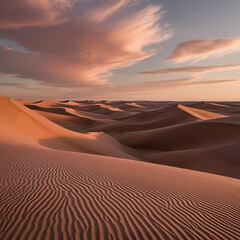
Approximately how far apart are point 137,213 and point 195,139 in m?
16.6

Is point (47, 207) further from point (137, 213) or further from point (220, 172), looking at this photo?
point (220, 172)

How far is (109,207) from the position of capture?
2963mm

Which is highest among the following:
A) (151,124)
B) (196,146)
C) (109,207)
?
(109,207)

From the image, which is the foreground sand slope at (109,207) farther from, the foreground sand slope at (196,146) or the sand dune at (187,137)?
the sand dune at (187,137)

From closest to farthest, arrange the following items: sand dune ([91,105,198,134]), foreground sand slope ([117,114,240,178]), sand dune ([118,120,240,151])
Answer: foreground sand slope ([117,114,240,178]), sand dune ([118,120,240,151]), sand dune ([91,105,198,134])

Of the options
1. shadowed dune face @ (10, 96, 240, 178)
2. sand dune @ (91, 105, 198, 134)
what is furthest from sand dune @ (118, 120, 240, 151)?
sand dune @ (91, 105, 198, 134)

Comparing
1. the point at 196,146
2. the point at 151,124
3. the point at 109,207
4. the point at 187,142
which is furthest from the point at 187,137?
the point at 109,207

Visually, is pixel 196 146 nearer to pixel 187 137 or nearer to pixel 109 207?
pixel 187 137

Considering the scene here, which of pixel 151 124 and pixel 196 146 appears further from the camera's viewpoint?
pixel 151 124

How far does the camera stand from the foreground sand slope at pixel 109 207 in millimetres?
2299

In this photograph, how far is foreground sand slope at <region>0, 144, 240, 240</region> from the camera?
2.30m

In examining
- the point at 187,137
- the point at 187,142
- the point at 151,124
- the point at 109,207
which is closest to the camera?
the point at 109,207

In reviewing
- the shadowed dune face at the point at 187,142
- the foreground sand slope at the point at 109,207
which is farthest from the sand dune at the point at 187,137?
the foreground sand slope at the point at 109,207

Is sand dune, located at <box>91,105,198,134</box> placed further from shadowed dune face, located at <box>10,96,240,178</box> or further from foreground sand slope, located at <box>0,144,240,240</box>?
foreground sand slope, located at <box>0,144,240,240</box>
